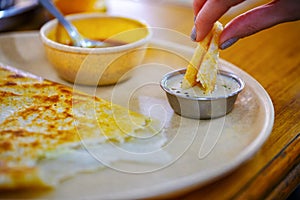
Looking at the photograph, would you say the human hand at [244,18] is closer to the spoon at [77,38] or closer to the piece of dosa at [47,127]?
the piece of dosa at [47,127]

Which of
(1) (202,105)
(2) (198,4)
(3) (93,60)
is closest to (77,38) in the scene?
(3) (93,60)

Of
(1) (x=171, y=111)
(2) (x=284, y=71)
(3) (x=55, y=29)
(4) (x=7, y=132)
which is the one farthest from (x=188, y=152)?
(3) (x=55, y=29)

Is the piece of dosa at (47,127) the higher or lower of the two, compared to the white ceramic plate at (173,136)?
higher

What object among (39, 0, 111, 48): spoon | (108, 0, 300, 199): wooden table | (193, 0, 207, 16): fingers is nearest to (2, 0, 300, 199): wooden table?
(108, 0, 300, 199): wooden table

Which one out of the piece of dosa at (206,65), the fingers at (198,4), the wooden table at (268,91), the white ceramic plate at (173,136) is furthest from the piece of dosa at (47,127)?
the fingers at (198,4)

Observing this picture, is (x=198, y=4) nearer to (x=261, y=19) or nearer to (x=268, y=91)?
(x=261, y=19)
